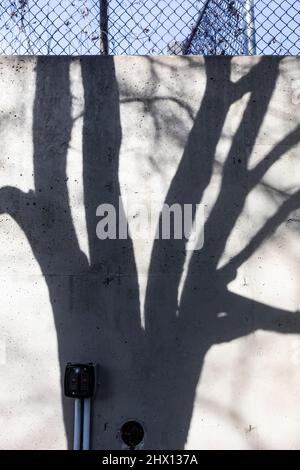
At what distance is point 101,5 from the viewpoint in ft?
12.6

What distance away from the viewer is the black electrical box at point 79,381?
3.16 metres

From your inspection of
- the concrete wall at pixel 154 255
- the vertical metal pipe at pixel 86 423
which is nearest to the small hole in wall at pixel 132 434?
the concrete wall at pixel 154 255

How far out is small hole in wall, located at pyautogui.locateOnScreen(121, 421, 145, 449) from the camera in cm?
325

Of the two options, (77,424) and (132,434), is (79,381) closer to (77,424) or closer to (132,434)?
(77,424)

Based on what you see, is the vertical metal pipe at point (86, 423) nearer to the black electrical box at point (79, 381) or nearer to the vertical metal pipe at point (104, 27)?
the black electrical box at point (79, 381)

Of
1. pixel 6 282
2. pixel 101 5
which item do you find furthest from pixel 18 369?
pixel 101 5

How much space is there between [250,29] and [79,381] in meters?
3.04

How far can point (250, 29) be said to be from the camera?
12.7 feet

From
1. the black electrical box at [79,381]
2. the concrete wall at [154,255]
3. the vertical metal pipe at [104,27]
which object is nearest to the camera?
the black electrical box at [79,381]

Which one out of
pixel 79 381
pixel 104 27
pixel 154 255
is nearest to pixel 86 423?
pixel 79 381

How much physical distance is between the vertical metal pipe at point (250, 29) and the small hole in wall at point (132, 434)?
9.74 feet

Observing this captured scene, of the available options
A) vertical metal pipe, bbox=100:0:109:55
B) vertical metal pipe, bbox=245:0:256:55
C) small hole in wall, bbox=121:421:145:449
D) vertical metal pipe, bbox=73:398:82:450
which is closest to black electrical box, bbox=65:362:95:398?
vertical metal pipe, bbox=73:398:82:450

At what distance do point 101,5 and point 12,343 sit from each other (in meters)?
2.74

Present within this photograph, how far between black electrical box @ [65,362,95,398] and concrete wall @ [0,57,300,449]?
122 mm
